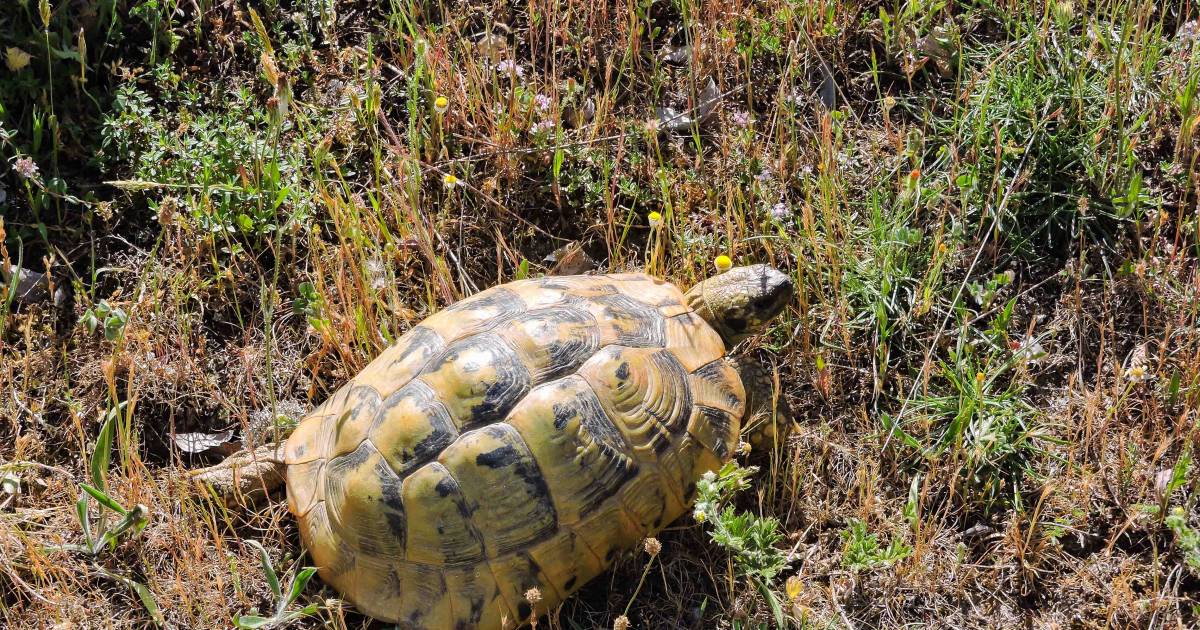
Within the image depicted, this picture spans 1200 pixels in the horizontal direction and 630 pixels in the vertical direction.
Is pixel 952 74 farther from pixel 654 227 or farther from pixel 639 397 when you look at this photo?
pixel 639 397

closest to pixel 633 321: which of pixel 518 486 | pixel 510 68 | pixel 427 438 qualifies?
pixel 518 486

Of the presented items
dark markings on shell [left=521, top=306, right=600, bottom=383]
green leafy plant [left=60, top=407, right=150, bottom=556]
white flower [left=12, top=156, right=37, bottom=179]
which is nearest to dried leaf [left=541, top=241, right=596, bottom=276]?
dark markings on shell [left=521, top=306, right=600, bottom=383]

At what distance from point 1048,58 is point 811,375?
5.49 ft

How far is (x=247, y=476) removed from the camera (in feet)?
11.9

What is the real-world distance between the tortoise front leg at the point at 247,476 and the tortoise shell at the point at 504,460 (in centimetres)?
18

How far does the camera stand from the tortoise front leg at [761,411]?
3.65m

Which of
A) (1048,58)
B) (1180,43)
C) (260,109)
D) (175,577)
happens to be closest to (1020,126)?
(1048,58)

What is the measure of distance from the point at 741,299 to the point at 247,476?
6.18ft

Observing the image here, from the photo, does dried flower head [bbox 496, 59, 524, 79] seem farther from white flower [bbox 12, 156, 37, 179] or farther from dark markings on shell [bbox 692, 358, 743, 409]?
white flower [bbox 12, 156, 37, 179]

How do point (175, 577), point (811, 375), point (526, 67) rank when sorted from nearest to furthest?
point (175, 577)
point (811, 375)
point (526, 67)

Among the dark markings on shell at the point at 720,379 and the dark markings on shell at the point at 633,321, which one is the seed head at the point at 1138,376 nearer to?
the dark markings on shell at the point at 720,379

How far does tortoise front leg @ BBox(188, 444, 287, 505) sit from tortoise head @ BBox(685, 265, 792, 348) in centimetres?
161

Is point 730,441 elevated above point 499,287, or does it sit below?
below

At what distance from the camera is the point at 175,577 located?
3.52 m
